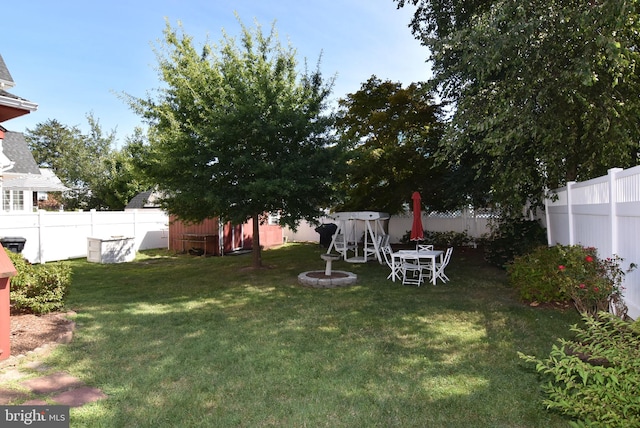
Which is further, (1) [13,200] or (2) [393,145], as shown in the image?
(1) [13,200]

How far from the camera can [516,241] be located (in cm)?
898

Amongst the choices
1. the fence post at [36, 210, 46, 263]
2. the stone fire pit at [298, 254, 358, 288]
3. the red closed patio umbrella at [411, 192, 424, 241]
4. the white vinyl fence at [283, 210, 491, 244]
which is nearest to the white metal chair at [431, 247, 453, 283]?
the red closed patio umbrella at [411, 192, 424, 241]

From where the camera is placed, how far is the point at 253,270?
1047 centimetres

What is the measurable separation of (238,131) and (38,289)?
15.8 ft

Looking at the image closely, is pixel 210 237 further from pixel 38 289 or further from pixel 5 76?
pixel 5 76

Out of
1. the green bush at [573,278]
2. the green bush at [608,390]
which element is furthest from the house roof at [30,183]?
the green bush at [608,390]

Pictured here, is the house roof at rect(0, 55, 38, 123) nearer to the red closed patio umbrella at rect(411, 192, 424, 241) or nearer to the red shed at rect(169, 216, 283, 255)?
the red closed patio umbrella at rect(411, 192, 424, 241)

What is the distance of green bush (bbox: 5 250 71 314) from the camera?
539cm

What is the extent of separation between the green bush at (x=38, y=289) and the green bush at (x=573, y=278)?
7399mm

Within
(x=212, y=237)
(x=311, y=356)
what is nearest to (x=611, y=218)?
(x=311, y=356)

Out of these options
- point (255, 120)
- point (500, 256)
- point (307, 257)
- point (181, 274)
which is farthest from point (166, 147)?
point (500, 256)

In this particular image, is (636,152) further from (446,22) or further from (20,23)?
(20,23)

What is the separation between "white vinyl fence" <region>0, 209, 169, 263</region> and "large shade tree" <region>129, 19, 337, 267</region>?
5.45 metres

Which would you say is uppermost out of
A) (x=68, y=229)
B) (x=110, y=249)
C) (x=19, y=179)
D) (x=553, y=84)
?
(x=19, y=179)
